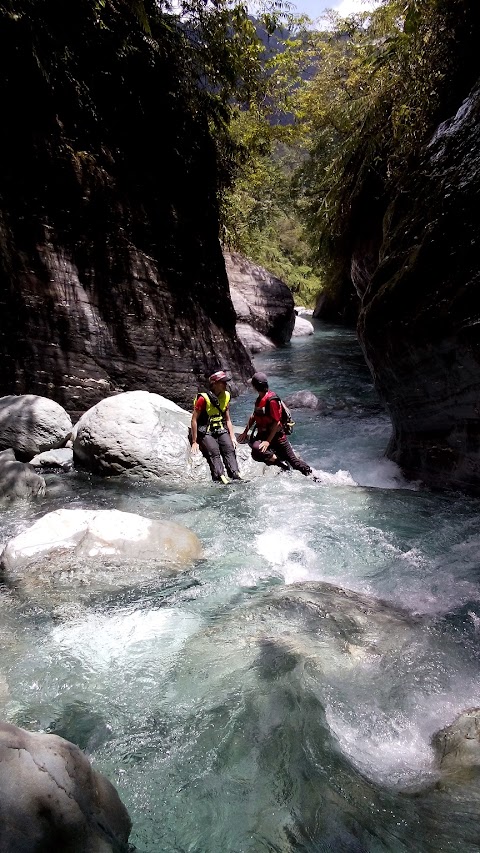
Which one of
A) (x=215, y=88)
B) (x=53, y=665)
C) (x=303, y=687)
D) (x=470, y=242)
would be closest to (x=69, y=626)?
(x=53, y=665)

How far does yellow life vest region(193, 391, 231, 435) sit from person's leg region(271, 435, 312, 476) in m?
0.82

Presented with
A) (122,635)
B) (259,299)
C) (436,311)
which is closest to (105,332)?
(436,311)

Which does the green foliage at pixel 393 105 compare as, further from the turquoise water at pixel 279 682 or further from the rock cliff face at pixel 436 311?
the turquoise water at pixel 279 682

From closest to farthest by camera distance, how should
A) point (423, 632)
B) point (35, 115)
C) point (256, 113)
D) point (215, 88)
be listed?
point (423, 632), point (35, 115), point (215, 88), point (256, 113)

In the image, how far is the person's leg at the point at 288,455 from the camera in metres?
7.12

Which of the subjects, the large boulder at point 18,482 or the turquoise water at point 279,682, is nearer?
the turquoise water at point 279,682

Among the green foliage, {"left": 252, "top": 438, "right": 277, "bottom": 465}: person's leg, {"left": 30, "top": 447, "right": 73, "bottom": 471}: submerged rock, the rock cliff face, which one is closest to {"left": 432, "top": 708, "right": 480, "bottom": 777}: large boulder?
the rock cliff face

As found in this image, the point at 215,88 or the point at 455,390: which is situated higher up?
the point at 215,88

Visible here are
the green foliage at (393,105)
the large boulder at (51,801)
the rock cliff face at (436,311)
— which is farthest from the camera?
the green foliage at (393,105)

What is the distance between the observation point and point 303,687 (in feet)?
9.55

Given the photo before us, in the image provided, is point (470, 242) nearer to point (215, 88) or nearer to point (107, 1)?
point (107, 1)

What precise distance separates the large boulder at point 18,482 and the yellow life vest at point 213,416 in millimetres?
2280

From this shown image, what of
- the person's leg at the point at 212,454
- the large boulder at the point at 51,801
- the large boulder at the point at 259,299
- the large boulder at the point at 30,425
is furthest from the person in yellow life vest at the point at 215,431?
the large boulder at the point at 259,299

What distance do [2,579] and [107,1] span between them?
29.7ft
